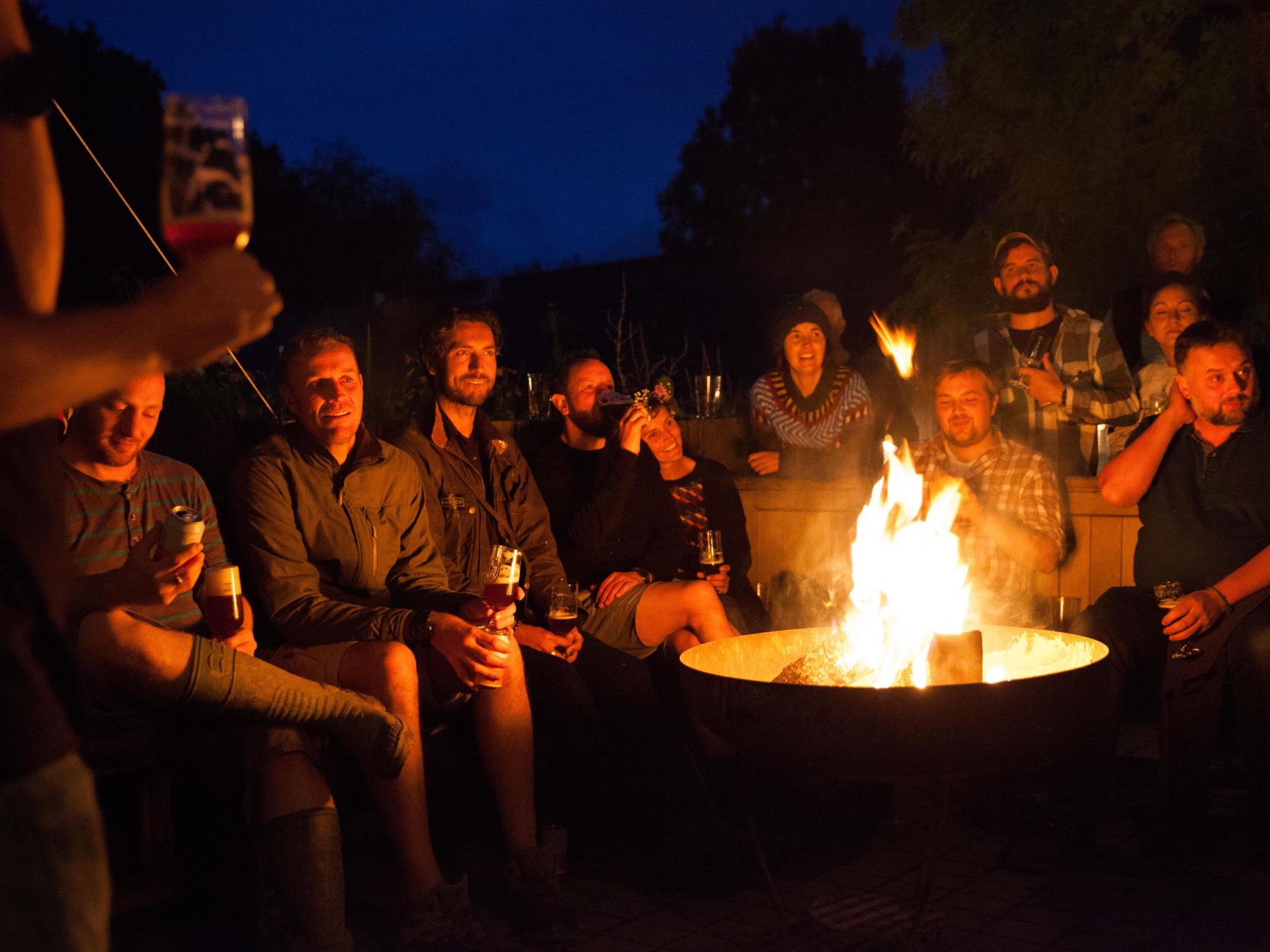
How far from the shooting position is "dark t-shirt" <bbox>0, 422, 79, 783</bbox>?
1367 millimetres

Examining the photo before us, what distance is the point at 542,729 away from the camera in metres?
4.29

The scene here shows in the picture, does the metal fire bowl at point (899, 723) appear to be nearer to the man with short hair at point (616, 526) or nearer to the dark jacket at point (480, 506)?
the man with short hair at point (616, 526)

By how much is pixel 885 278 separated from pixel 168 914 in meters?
19.7

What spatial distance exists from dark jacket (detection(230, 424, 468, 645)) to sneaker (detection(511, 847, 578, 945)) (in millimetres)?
741

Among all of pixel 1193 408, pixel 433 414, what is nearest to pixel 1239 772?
pixel 1193 408

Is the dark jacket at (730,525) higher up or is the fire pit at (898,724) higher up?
the dark jacket at (730,525)

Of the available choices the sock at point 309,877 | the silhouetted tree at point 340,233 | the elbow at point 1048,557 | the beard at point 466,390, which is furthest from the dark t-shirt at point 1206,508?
the silhouetted tree at point 340,233

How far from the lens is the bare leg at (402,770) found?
3.56 metres

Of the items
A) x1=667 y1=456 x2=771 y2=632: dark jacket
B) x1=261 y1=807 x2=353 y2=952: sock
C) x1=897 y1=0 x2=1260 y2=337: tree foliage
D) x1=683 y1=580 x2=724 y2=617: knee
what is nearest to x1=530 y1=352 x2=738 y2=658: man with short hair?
x1=683 y1=580 x2=724 y2=617: knee

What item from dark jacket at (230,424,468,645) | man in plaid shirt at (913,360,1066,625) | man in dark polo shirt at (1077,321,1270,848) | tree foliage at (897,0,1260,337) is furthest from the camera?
tree foliage at (897,0,1260,337)

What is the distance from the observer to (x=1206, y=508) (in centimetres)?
451

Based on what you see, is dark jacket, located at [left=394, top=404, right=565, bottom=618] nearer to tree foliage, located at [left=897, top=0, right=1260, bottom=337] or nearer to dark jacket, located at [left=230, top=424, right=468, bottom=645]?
dark jacket, located at [left=230, top=424, right=468, bottom=645]

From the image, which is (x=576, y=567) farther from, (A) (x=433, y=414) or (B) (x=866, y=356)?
(B) (x=866, y=356)

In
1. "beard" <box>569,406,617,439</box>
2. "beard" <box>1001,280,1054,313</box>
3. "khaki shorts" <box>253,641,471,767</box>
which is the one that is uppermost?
"beard" <box>1001,280,1054,313</box>
